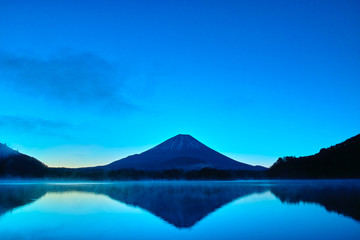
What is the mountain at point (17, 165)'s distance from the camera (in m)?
93.0

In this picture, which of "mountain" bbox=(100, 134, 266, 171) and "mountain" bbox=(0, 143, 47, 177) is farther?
"mountain" bbox=(100, 134, 266, 171)

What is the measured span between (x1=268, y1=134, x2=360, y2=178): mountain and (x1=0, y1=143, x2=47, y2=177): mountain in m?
69.0

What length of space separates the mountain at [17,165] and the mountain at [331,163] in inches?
2718

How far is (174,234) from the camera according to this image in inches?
438

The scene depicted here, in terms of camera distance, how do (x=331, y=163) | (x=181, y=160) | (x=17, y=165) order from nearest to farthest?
(x=331, y=163)
(x=17, y=165)
(x=181, y=160)

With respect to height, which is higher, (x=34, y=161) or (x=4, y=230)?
(x=34, y=161)

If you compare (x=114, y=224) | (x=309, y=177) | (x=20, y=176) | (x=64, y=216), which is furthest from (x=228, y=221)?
(x=20, y=176)

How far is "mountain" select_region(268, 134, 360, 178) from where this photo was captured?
74350mm

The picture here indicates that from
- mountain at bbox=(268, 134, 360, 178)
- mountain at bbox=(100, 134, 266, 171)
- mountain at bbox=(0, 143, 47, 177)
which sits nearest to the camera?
mountain at bbox=(268, 134, 360, 178)

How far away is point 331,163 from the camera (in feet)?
265

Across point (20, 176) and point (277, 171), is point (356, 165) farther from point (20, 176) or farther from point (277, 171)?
point (20, 176)

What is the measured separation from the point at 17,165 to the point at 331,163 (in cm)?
7796

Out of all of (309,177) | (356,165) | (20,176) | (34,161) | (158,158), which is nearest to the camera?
(356,165)

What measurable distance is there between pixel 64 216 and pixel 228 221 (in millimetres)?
7067
